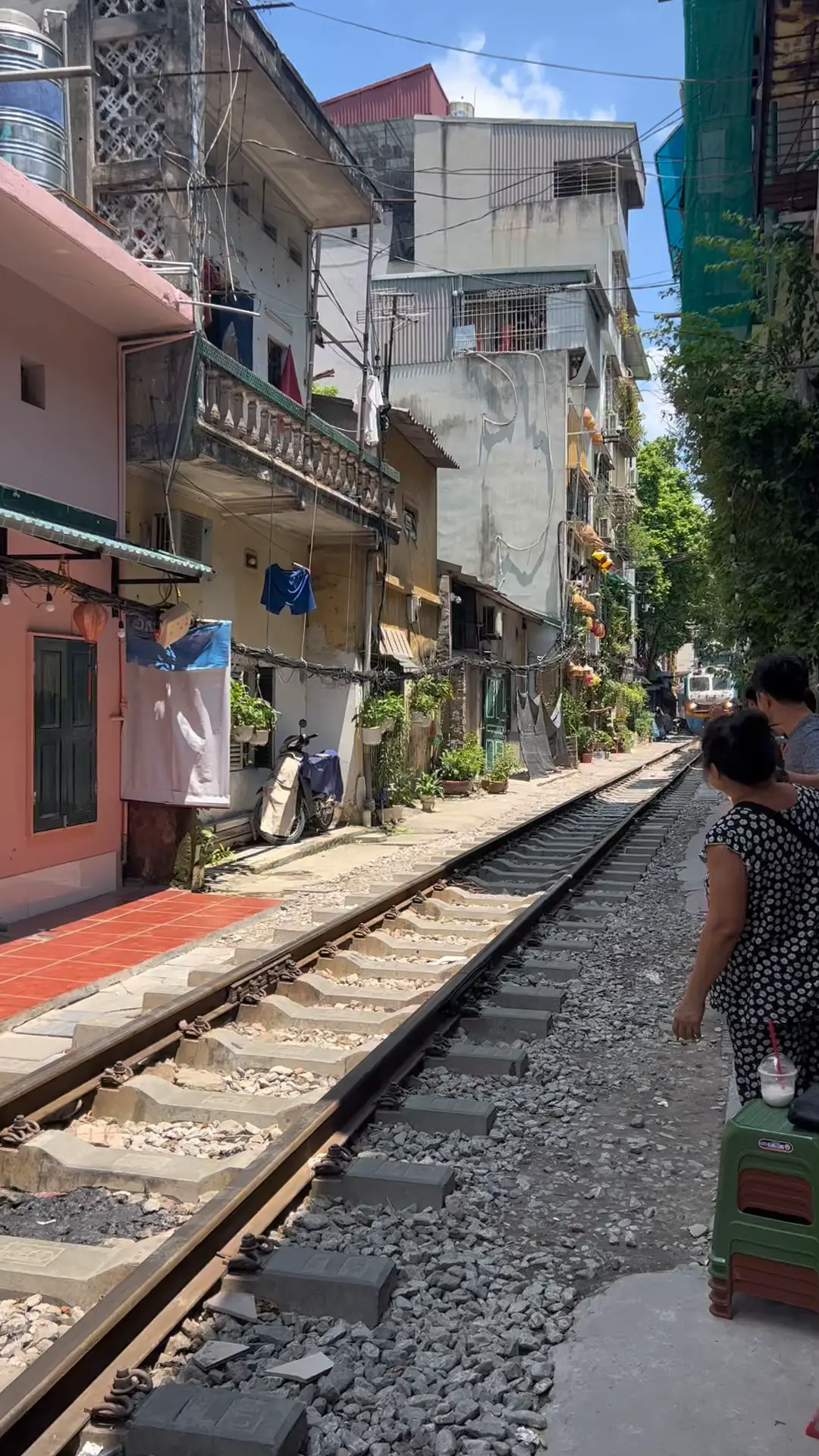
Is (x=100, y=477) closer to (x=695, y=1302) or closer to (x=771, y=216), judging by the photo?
(x=771, y=216)

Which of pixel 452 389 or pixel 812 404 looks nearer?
pixel 812 404

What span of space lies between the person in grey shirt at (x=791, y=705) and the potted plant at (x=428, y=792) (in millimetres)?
13958

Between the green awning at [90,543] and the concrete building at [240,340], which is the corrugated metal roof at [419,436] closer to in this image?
the concrete building at [240,340]

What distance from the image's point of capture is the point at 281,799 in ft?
46.3

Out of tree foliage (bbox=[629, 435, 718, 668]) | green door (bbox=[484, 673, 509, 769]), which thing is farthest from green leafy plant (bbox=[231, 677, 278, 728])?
tree foliage (bbox=[629, 435, 718, 668])

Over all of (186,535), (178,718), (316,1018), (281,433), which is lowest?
(316,1018)

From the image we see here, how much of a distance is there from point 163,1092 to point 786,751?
3.32 meters

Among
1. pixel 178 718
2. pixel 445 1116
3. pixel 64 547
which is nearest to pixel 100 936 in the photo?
pixel 178 718

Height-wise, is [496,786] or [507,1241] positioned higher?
[496,786]

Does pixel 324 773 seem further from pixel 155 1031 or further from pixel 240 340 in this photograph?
pixel 155 1031

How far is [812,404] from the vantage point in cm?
948

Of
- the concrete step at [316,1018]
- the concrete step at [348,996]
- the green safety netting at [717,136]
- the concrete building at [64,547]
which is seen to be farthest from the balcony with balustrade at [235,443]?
the concrete step at [316,1018]

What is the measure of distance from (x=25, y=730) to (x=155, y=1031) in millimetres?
4452

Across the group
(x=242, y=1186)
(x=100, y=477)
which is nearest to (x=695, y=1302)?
(x=242, y=1186)
